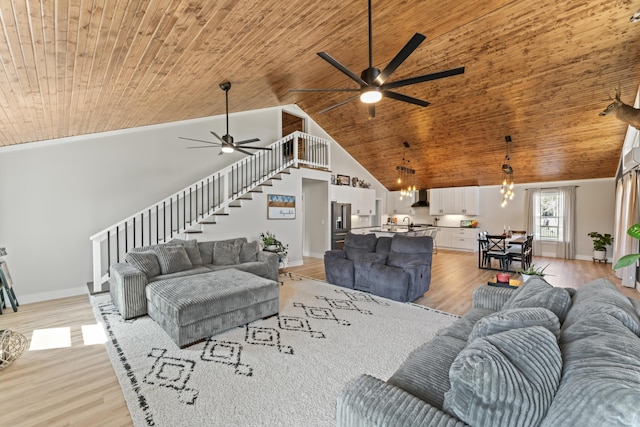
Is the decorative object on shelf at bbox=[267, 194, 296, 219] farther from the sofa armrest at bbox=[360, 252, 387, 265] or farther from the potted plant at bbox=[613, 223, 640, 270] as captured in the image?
the potted plant at bbox=[613, 223, 640, 270]

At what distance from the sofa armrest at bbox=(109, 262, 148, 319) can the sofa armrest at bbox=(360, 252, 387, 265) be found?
11.0 ft

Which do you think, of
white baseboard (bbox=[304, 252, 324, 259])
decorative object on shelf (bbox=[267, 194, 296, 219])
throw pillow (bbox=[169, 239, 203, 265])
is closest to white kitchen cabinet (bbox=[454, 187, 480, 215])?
white baseboard (bbox=[304, 252, 324, 259])

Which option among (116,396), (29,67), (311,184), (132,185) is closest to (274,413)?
(116,396)

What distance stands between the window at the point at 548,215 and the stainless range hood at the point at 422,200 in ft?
11.2

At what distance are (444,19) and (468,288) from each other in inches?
171

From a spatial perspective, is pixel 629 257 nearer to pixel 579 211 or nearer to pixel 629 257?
pixel 629 257

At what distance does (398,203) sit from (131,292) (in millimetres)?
9904

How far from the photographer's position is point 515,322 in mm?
1308

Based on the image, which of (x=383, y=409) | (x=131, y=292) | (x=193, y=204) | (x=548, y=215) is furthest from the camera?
Result: (x=548, y=215)

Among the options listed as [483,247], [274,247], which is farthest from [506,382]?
[483,247]

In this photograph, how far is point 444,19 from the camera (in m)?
3.67

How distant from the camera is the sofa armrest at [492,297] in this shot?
8.31 feet

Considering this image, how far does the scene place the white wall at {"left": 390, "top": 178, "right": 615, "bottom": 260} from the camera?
792 cm

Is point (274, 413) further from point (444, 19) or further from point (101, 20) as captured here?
point (444, 19)
